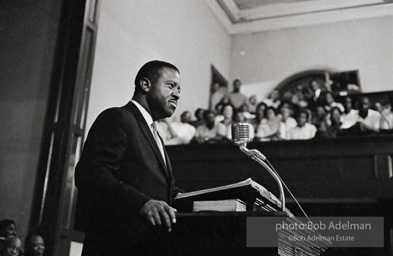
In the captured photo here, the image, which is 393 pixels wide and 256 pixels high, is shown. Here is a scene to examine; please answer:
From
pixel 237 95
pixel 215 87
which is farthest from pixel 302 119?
pixel 215 87

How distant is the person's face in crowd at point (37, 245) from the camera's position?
4.10 meters

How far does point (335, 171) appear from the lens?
5516 mm

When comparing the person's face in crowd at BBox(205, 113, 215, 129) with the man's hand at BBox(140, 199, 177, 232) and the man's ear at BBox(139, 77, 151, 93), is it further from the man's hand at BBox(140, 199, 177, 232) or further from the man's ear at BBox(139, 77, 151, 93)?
the man's hand at BBox(140, 199, 177, 232)

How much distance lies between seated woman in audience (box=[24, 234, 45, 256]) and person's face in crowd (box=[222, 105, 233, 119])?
4131 millimetres

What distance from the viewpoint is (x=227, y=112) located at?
7914 mm

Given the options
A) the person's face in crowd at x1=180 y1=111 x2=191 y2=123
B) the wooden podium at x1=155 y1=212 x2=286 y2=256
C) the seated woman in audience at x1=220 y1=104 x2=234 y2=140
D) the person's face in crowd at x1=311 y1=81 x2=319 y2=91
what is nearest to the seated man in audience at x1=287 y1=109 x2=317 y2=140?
the seated woman in audience at x1=220 y1=104 x2=234 y2=140

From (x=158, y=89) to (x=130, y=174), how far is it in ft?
1.24

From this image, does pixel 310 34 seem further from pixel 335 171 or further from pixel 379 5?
pixel 335 171

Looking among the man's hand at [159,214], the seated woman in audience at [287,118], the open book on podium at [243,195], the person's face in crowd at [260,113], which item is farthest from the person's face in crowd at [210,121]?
the man's hand at [159,214]

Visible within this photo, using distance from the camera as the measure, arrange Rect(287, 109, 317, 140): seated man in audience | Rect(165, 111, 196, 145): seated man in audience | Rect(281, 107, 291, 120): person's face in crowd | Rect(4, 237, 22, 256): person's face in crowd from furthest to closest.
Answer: Rect(281, 107, 291, 120): person's face in crowd < Rect(287, 109, 317, 140): seated man in audience < Rect(165, 111, 196, 145): seated man in audience < Rect(4, 237, 22, 256): person's face in crowd

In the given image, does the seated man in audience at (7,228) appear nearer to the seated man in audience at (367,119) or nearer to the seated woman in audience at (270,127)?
the seated woman in audience at (270,127)

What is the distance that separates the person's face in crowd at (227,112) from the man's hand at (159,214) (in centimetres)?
637

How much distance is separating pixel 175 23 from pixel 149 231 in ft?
22.8

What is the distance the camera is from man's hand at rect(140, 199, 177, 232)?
1.44 metres
